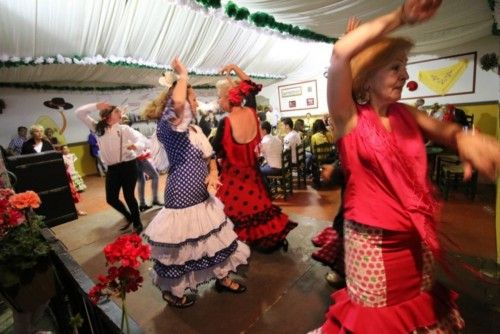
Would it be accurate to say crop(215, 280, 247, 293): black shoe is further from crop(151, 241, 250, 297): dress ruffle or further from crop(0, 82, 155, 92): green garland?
crop(0, 82, 155, 92): green garland

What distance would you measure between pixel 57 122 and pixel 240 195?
339 inches

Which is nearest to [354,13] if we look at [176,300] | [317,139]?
[317,139]

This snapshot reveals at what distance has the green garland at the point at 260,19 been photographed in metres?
3.56

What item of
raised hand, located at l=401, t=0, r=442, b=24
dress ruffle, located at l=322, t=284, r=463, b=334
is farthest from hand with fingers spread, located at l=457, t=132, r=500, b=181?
dress ruffle, located at l=322, t=284, r=463, b=334

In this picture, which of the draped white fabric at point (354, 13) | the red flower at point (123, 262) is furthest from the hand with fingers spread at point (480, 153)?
the draped white fabric at point (354, 13)

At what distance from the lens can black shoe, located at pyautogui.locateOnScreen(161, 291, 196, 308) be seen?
220 cm

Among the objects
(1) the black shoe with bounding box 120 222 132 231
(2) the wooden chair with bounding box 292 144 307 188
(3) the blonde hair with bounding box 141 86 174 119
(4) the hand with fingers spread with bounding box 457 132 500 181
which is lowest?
(1) the black shoe with bounding box 120 222 132 231

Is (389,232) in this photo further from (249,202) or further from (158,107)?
(249,202)

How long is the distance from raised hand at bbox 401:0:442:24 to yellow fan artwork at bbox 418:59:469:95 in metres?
8.04

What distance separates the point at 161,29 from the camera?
5547mm

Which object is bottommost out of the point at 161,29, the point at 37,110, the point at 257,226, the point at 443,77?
the point at 257,226

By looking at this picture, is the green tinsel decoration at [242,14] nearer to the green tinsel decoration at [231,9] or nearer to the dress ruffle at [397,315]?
Answer: the green tinsel decoration at [231,9]

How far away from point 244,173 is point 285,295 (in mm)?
1128

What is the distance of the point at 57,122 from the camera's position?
29.3 feet
